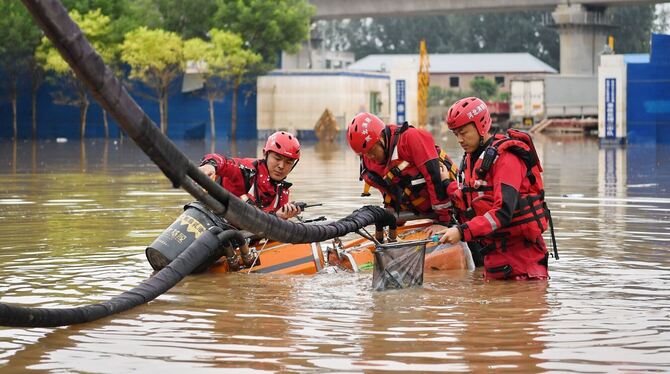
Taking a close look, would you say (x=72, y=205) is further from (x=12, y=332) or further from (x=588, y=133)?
(x=588, y=133)

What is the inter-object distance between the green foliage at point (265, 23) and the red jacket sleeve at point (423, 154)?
58.1 meters

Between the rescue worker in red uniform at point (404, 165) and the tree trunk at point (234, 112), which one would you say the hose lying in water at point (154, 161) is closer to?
the rescue worker in red uniform at point (404, 165)

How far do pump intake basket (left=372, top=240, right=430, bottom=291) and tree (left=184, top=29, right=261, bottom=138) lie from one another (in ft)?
181

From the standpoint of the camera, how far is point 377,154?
11641 millimetres

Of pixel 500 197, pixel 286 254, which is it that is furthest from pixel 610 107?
pixel 500 197

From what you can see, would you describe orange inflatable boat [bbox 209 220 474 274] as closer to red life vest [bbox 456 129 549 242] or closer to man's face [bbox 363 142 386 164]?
man's face [bbox 363 142 386 164]

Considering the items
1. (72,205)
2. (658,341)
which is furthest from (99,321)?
(72,205)

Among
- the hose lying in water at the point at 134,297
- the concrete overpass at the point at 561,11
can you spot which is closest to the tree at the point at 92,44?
the concrete overpass at the point at 561,11

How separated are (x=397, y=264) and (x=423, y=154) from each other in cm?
149

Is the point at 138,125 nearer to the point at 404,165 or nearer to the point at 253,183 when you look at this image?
the point at 404,165

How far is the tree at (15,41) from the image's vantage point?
2549 inches

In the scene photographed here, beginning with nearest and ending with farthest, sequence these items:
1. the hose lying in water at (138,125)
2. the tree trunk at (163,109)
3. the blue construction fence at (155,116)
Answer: the hose lying in water at (138,125), the tree trunk at (163,109), the blue construction fence at (155,116)

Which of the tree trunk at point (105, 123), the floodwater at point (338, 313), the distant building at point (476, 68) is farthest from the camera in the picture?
the distant building at point (476, 68)

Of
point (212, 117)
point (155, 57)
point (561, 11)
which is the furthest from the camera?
point (561, 11)
